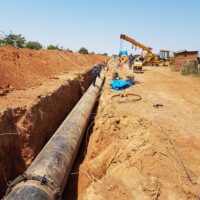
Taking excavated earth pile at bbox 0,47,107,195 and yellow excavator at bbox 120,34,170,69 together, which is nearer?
excavated earth pile at bbox 0,47,107,195

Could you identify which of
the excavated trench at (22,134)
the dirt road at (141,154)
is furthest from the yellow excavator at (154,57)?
the excavated trench at (22,134)

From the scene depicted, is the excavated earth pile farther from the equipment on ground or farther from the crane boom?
the equipment on ground

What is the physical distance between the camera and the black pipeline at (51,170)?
3912 mm

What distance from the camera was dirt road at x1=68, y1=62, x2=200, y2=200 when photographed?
4945 mm

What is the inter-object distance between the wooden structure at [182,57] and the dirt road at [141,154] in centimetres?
1414

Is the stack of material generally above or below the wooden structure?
below

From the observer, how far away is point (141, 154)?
20.0 feet

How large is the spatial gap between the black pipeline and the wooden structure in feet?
65.1

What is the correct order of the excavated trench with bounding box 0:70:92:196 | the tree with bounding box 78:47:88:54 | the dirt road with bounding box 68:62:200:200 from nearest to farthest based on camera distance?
the dirt road with bounding box 68:62:200:200
the excavated trench with bounding box 0:70:92:196
the tree with bounding box 78:47:88:54

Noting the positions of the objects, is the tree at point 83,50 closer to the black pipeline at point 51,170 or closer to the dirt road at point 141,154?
the dirt road at point 141,154

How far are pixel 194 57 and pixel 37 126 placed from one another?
20772 millimetres

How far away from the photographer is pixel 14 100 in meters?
7.39

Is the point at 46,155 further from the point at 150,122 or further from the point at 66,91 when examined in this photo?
the point at 66,91

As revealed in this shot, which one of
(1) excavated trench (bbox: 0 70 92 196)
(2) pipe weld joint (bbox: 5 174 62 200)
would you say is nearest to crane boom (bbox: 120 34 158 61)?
(1) excavated trench (bbox: 0 70 92 196)
